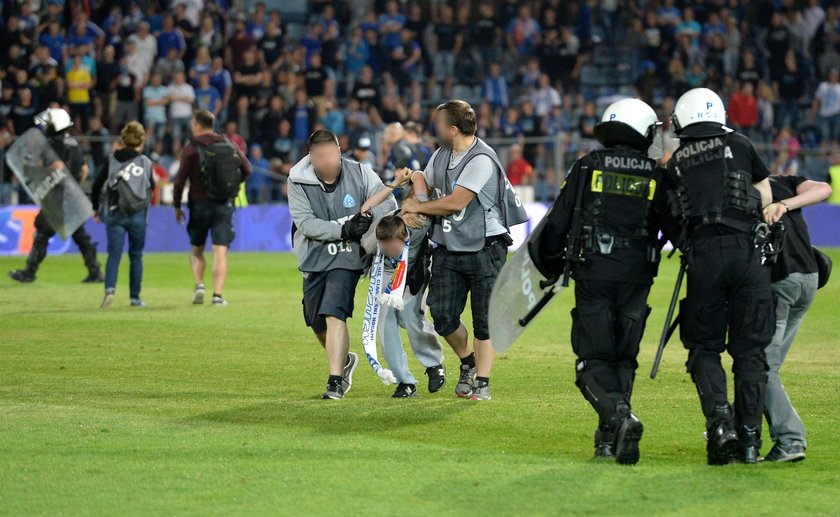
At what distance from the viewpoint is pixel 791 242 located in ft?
24.5

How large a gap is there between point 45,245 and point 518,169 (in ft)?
36.1

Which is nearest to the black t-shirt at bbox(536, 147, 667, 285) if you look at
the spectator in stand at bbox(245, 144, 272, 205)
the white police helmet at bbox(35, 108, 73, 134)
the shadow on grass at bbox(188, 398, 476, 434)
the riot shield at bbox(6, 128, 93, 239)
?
the shadow on grass at bbox(188, 398, 476, 434)

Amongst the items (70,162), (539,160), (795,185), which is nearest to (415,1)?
(539,160)

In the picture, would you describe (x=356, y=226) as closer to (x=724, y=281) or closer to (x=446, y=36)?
(x=724, y=281)

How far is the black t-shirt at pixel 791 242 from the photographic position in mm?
7387

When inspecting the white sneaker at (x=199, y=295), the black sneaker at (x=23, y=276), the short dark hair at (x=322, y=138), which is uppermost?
the short dark hair at (x=322, y=138)

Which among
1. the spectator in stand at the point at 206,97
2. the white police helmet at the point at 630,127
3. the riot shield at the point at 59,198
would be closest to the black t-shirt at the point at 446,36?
the spectator in stand at the point at 206,97

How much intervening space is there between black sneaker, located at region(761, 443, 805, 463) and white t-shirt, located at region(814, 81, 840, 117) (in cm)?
2397

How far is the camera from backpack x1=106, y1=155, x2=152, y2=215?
15875 millimetres

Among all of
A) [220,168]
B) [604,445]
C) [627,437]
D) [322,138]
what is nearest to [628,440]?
[627,437]

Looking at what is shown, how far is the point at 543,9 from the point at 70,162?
56.5 ft

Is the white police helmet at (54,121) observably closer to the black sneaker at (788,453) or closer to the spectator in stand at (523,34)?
the black sneaker at (788,453)

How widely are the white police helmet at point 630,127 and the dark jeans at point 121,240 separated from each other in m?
9.55

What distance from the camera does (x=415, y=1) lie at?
32.6 metres
